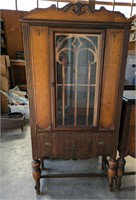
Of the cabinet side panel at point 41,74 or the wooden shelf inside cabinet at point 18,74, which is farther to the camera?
the wooden shelf inside cabinet at point 18,74

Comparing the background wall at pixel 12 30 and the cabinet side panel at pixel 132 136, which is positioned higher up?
the background wall at pixel 12 30

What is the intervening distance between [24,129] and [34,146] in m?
1.50

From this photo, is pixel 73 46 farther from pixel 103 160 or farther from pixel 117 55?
pixel 103 160

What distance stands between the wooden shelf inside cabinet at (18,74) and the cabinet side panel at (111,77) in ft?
10.5

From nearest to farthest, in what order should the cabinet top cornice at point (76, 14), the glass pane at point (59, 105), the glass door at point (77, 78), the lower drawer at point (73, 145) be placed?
1. the cabinet top cornice at point (76, 14)
2. the glass door at point (77, 78)
3. the glass pane at point (59, 105)
4. the lower drawer at point (73, 145)

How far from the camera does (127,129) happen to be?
136cm

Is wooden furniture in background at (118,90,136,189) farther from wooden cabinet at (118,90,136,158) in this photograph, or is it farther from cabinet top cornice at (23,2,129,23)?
cabinet top cornice at (23,2,129,23)

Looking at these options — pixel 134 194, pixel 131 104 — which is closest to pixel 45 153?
pixel 131 104

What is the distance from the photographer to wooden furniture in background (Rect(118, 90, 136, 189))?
1287mm

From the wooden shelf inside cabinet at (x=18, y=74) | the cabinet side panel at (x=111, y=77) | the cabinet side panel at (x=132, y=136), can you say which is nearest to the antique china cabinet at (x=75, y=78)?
the cabinet side panel at (x=111, y=77)

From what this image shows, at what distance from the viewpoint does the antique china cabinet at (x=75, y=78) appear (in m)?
1.04

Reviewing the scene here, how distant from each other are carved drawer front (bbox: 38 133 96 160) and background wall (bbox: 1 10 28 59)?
368 centimetres

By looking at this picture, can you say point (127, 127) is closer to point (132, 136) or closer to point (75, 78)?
point (132, 136)

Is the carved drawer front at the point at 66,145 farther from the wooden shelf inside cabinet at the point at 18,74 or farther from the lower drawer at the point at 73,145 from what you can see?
the wooden shelf inside cabinet at the point at 18,74
